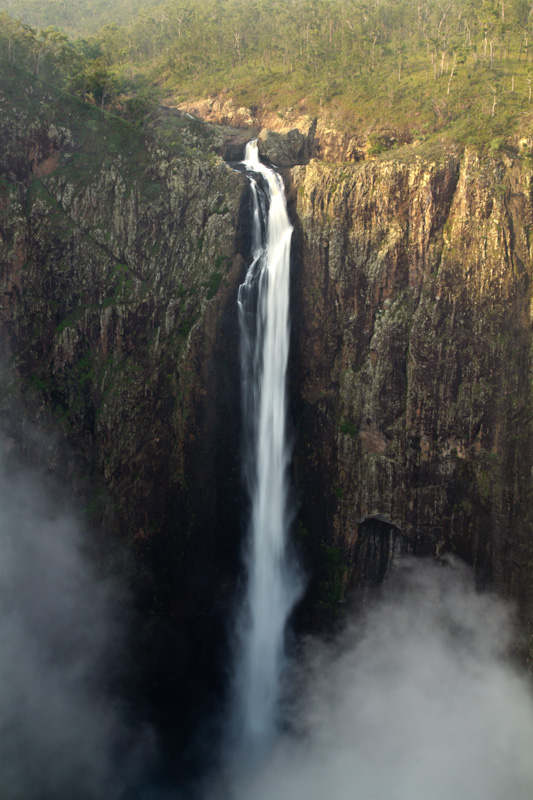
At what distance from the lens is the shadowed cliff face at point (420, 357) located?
20.8m

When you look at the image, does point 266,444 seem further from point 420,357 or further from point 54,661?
point 54,661

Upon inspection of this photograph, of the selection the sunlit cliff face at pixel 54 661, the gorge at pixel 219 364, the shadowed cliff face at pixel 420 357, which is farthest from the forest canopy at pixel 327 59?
the sunlit cliff face at pixel 54 661

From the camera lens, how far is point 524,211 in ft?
68.9

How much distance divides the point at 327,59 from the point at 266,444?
92.3ft

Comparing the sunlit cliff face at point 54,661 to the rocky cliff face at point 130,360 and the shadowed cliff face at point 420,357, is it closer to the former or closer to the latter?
the rocky cliff face at point 130,360

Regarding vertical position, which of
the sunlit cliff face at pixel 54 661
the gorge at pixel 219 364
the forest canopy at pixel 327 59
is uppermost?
the forest canopy at pixel 327 59

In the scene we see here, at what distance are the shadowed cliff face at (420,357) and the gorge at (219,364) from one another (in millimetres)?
90

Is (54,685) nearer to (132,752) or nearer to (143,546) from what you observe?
(132,752)

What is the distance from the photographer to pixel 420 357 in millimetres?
21688

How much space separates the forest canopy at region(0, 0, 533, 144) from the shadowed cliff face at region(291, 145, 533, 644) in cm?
424

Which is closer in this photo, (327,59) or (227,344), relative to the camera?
(227,344)

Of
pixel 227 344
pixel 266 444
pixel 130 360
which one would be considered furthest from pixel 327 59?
pixel 266 444

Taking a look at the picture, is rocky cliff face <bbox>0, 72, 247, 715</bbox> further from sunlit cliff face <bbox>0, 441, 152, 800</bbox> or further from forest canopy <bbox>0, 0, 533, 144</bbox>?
forest canopy <bbox>0, 0, 533, 144</bbox>

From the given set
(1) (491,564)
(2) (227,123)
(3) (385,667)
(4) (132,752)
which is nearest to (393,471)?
(1) (491,564)
